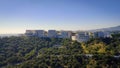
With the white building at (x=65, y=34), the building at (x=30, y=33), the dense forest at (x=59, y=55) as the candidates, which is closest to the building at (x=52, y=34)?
the white building at (x=65, y=34)

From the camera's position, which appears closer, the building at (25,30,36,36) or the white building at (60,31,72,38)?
the white building at (60,31,72,38)

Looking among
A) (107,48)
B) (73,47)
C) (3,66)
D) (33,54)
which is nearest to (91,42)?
(73,47)

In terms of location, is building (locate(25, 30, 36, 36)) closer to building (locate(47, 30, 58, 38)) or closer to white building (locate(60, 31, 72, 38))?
building (locate(47, 30, 58, 38))

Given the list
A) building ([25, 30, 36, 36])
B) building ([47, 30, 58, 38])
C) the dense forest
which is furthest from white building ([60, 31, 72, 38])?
building ([25, 30, 36, 36])

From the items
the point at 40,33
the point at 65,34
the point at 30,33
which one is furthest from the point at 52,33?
the point at 30,33

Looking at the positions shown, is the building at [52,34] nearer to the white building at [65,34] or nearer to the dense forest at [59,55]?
the white building at [65,34]

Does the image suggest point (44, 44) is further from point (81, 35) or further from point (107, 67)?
point (107, 67)

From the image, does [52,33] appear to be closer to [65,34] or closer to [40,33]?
[40,33]

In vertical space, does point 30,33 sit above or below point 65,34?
above
